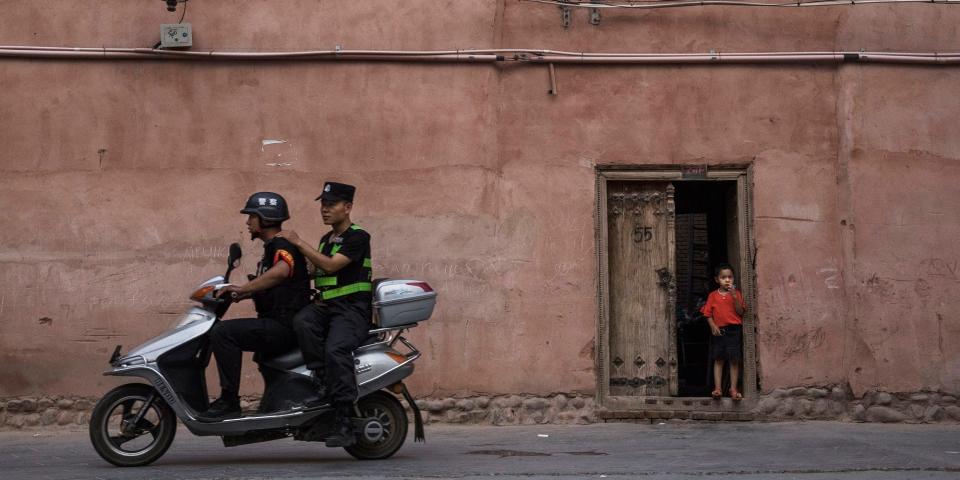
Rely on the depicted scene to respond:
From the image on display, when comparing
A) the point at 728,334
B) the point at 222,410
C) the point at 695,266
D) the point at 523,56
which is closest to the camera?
the point at 222,410

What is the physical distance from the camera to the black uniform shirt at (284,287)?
7.79 metres

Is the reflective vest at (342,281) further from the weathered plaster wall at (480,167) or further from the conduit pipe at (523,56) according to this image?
the conduit pipe at (523,56)

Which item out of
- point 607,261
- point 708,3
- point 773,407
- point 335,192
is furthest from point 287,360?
point 708,3

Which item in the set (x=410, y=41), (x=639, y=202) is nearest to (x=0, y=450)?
(x=410, y=41)

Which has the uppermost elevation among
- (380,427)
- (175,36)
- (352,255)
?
(175,36)

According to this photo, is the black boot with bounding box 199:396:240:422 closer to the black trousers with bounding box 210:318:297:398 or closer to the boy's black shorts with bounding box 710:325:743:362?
the black trousers with bounding box 210:318:297:398

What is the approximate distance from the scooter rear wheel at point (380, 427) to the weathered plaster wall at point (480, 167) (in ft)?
8.99

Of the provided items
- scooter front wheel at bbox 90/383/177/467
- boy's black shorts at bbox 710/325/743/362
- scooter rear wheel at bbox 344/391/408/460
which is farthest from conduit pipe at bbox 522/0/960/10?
scooter front wheel at bbox 90/383/177/467

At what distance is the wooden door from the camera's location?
36.5 ft

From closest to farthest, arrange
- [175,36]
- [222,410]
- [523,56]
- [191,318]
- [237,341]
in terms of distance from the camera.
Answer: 1. [237,341]
2. [222,410]
3. [191,318]
4. [175,36]
5. [523,56]

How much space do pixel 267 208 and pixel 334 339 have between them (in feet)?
3.20

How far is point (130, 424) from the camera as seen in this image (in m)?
7.66

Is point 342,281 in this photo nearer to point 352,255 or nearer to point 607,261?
point 352,255

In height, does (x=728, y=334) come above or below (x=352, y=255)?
below
